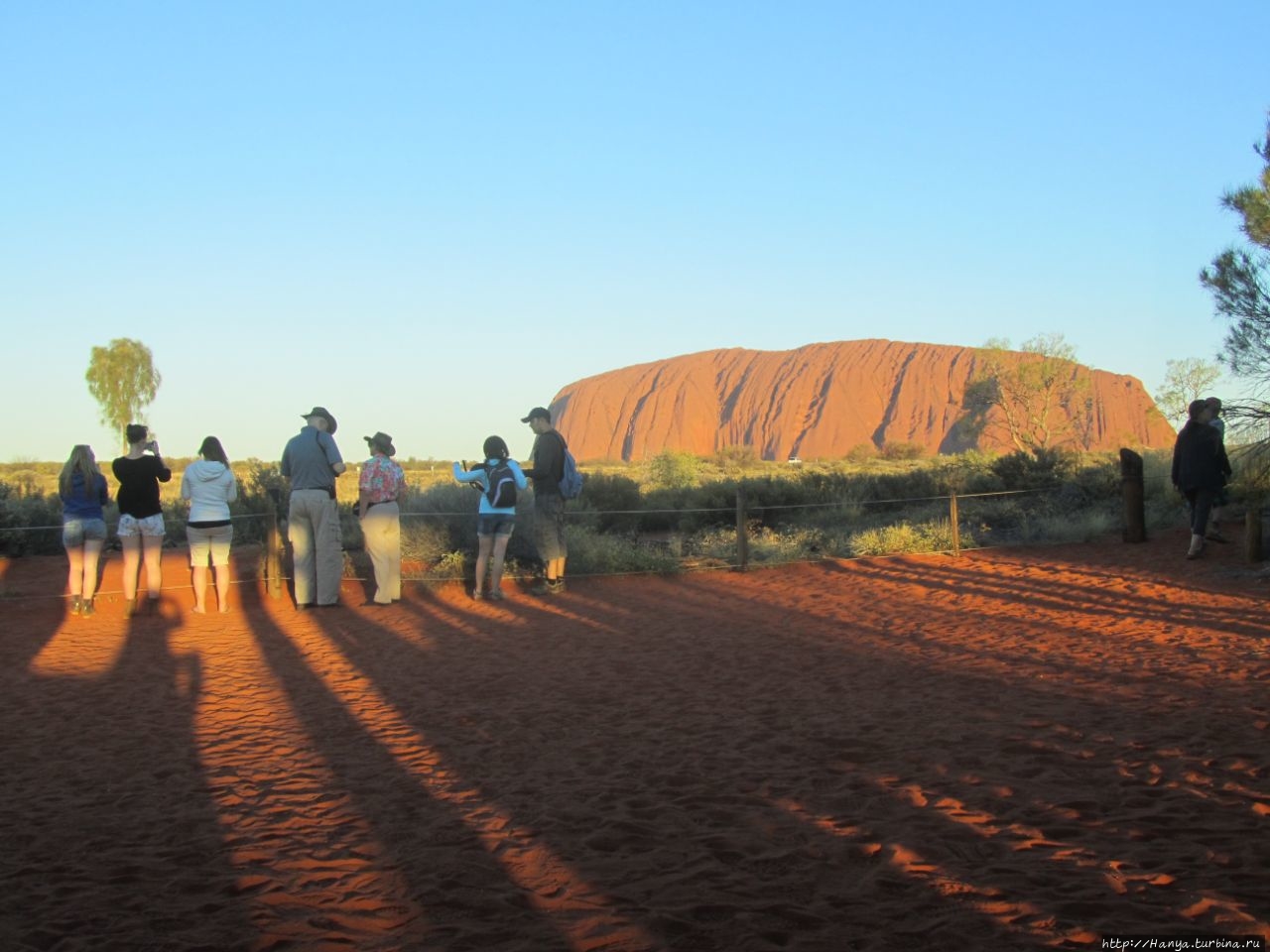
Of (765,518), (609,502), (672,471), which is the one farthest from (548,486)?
(672,471)

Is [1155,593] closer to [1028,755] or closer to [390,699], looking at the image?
[1028,755]

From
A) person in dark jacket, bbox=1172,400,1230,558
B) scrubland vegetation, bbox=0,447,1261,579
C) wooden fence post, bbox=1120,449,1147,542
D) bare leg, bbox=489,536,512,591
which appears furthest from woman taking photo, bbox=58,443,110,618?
wooden fence post, bbox=1120,449,1147,542

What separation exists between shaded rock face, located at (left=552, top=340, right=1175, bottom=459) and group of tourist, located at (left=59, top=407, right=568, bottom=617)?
2916 inches

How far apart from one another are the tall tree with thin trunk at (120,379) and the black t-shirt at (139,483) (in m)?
40.0

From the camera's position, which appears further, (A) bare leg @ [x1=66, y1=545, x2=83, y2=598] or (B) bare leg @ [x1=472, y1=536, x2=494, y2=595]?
(B) bare leg @ [x1=472, y1=536, x2=494, y2=595]

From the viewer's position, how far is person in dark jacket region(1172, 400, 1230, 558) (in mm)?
12453

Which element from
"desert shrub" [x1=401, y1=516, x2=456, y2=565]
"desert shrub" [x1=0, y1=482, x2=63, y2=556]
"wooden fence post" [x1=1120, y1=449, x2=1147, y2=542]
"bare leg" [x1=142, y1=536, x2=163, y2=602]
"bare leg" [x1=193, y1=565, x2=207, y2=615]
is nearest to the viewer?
"bare leg" [x1=142, y1=536, x2=163, y2=602]

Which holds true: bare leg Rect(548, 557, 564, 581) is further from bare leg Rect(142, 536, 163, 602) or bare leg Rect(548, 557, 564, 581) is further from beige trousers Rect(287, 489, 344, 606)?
bare leg Rect(142, 536, 163, 602)

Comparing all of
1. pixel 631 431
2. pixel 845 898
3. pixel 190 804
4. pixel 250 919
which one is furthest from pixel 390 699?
pixel 631 431

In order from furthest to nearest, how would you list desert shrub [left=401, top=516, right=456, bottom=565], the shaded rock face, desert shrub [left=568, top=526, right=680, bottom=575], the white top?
1. the shaded rock face
2. desert shrub [left=401, top=516, right=456, bottom=565]
3. desert shrub [left=568, top=526, right=680, bottom=575]
4. the white top

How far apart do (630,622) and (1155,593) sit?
5635mm

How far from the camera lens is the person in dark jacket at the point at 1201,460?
12.5 metres

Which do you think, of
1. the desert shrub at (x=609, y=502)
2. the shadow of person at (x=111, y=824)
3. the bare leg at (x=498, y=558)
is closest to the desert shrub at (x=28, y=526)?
the bare leg at (x=498, y=558)

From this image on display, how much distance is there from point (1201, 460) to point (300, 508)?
33.8ft
